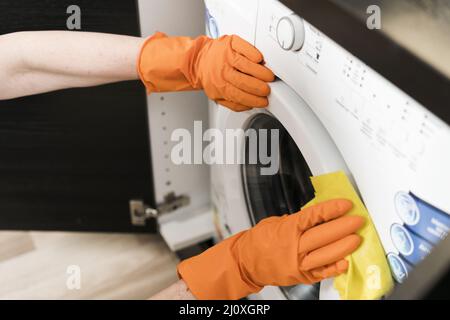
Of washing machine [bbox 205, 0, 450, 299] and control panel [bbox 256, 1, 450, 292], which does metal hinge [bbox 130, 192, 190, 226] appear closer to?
washing machine [bbox 205, 0, 450, 299]

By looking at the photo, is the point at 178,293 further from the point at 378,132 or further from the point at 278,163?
the point at 378,132

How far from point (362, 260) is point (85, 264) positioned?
2.85 feet

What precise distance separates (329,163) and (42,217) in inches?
34.0

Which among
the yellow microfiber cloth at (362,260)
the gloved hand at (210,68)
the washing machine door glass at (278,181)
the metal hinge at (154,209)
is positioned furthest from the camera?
the metal hinge at (154,209)

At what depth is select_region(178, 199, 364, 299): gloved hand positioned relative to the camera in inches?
28.7

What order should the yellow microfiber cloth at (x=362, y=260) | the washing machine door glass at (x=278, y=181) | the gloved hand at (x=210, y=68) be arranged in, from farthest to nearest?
the washing machine door glass at (x=278, y=181)
the gloved hand at (x=210, y=68)
the yellow microfiber cloth at (x=362, y=260)

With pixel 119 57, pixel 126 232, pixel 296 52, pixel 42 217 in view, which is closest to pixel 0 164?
pixel 42 217

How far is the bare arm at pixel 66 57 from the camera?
93 cm

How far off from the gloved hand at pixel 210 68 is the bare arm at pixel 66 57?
39mm

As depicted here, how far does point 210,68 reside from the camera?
0.88m
